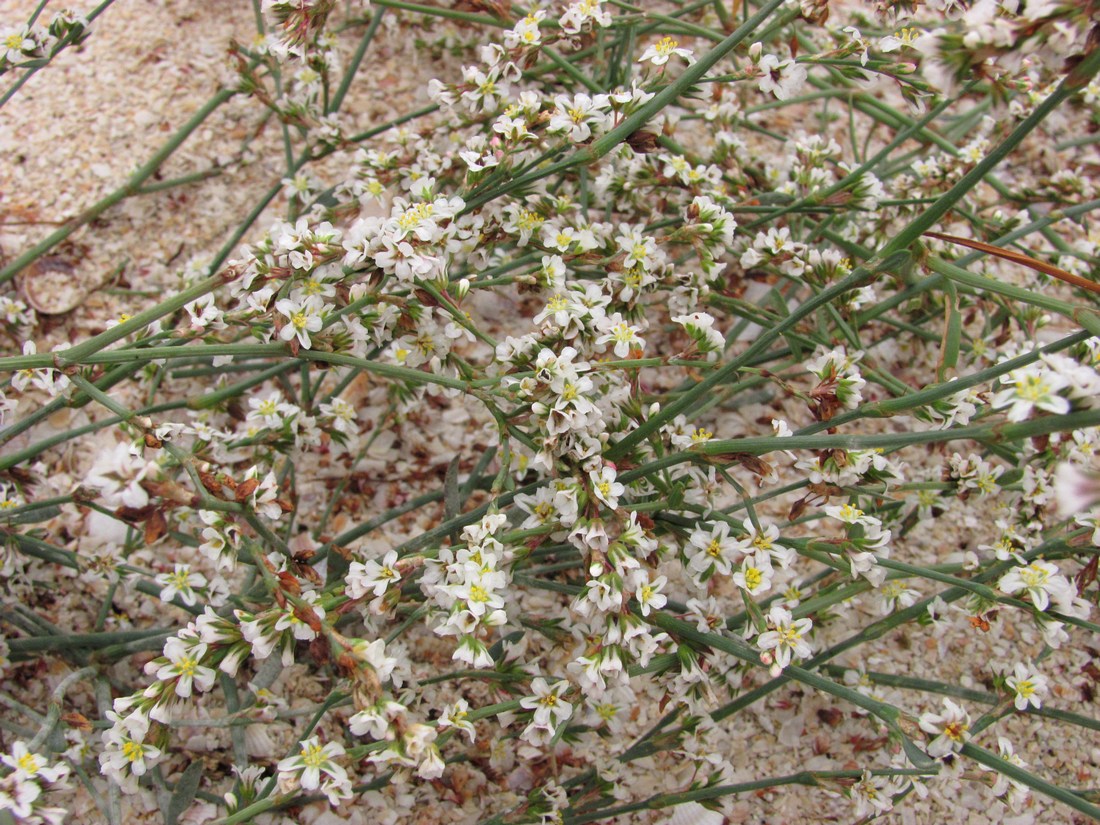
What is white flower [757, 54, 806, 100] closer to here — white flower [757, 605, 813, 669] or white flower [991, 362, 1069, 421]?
white flower [991, 362, 1069, 421]

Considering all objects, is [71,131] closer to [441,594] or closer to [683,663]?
[441,594]

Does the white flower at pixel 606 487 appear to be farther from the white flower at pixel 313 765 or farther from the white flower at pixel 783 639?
the white flower at pixel 313 765

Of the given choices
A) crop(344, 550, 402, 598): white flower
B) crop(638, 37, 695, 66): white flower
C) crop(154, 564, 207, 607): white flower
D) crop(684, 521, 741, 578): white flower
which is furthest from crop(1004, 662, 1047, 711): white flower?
crop(154, 564, 207, 607): white flower

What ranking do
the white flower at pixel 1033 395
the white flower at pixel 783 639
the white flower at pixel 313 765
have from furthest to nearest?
the white flower at pixel 783 639 < the white flower at pixel 313 765 < the white flower at pixel 1033 395

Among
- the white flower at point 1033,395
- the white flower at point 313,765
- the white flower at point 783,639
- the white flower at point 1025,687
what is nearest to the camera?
the white flower at point 1033,395

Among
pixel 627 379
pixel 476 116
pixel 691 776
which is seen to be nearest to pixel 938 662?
pixel 691 776

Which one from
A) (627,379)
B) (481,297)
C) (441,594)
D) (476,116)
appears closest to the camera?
(441,594)

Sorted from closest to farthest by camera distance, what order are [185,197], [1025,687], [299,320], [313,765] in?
1. [313,765]
2. [299,320]
3. [1025,687]
4. [185,197]

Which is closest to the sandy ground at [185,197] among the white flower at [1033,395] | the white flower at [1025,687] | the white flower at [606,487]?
the white flower at [1025,687]

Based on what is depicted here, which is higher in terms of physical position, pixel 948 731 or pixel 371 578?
pixel 371 578

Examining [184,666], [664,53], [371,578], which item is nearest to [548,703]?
[371,578]

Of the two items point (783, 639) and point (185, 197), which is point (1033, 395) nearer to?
point (783, 639)
